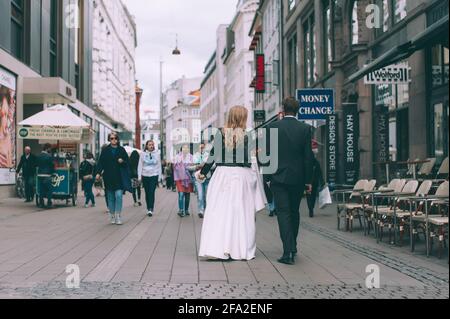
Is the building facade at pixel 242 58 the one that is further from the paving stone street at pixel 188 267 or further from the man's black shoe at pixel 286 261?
the man's black shoe at pixel 286 261

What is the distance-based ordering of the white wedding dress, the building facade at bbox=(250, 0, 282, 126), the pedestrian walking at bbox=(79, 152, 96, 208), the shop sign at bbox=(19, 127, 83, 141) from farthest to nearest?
1. the building facade at bbox=(250, 0, 282, 126)
2. the pedestrian walking at bbox=(79, 152, 96, 208)
3. the shop sign at bbox=(19, 127, 83, 141)
4. the white wedding dress

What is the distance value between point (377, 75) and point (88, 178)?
32.3ft

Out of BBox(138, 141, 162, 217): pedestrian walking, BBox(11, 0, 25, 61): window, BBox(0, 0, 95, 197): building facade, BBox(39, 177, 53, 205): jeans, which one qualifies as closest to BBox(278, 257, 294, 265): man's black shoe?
BBox(138, 141, 162, 217): pedestrian walking

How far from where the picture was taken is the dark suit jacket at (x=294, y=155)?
27.3 feet

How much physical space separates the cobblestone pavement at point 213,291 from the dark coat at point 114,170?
717 cm

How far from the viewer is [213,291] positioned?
6273 mm

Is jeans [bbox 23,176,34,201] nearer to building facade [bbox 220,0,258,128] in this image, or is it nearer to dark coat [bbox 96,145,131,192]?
dark coat [bbox 96,145,131,192]

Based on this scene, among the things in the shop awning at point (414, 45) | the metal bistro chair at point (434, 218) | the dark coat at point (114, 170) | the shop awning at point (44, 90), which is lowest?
the metal bistro chair at point (434, 218)

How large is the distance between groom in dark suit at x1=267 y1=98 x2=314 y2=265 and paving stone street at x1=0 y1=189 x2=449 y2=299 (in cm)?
40

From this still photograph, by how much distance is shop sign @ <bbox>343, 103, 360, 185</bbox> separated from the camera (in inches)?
842

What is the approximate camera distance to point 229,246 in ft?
28.0

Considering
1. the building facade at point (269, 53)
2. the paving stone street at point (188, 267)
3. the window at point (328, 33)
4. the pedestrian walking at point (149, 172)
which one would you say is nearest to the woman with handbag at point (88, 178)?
the pedestrian walking at point (149, 172)
